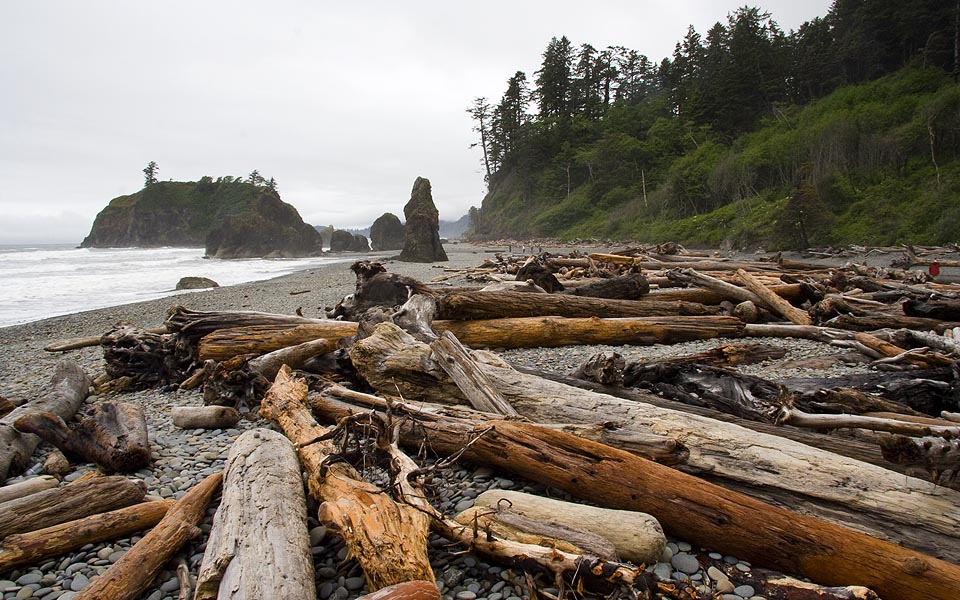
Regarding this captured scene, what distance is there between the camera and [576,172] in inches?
1998

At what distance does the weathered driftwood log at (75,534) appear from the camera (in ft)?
7.18

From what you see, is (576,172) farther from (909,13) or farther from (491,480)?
(491,480)

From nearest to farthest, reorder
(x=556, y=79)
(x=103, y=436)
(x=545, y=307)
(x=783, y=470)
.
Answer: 1. (x=783, y=470)
2. (x=103, y=436)
3. (x=545, y=307)
4. (x=556, y=79)

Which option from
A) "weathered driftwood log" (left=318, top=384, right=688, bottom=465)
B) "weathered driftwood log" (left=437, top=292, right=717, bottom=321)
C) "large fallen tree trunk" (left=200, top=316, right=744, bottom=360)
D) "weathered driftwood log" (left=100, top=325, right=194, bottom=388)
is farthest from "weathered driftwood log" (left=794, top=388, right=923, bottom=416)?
"weathered driftwood log" (left=100, top=325, right=194, bottom=388)

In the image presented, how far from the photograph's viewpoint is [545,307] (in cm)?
682

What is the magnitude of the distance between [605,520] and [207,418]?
3.40 metres

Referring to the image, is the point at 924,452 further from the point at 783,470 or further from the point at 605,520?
the point at 605,520

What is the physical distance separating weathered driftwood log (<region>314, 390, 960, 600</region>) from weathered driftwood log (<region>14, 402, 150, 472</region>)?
2.23 metres

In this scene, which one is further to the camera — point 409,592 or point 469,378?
point 469,378

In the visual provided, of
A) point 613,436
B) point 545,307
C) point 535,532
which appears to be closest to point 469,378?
point 613,436

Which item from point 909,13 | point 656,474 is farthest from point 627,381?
point 909,13

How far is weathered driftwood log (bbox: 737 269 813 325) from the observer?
693 cm

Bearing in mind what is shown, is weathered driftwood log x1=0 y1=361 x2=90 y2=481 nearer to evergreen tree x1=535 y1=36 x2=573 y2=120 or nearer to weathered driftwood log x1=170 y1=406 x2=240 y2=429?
weathered driftwood log x1=170 y1=406 x2=240 y2=429

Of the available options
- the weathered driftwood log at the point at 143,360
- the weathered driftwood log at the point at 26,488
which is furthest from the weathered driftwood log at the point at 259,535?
the weathered driftwood log at the point at 143,360
